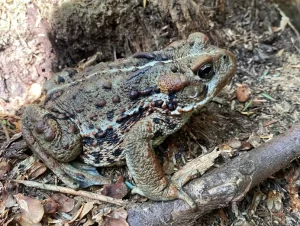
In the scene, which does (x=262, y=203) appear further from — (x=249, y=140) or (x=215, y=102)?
(x=215, y=102)

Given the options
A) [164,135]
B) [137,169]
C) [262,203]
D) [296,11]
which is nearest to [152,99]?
[164,135]

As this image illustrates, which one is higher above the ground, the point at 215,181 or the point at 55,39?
the point at 55,39

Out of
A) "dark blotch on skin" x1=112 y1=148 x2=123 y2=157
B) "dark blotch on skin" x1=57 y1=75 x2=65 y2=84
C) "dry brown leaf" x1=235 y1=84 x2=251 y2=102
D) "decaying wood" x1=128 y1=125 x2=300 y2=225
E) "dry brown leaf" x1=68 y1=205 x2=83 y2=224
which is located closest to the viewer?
"decaying wood" x1=128 y1=125 x2=300 y2=225

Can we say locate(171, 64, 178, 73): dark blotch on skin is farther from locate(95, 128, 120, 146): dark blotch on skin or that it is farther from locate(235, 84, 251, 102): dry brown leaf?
locate(235, 84, 251, 102): dry brown leaf

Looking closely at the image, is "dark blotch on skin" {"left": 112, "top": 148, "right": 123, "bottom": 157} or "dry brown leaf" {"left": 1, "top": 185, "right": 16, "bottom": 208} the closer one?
"dry brown leaf" {"left": 1, "top": 185, "right": 16, "bottom": 208}

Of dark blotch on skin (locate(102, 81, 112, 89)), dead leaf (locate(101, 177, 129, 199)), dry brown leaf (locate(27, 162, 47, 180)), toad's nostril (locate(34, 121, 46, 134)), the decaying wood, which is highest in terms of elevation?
dark blotch on skin (locate(102, 81, 112, 89))

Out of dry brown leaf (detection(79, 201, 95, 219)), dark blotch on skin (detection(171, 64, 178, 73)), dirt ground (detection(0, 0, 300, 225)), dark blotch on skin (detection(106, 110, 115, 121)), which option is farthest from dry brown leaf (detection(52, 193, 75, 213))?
dark blotch on skin (detection(171, 64, 178, 73))

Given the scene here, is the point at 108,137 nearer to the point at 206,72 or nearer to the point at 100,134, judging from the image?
the point at 100,134
